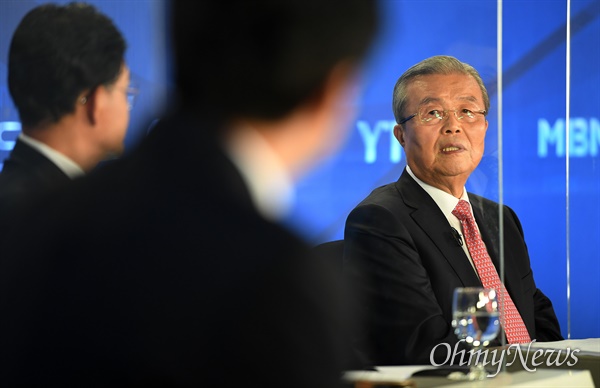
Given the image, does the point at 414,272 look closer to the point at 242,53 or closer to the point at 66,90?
the point at 66,90

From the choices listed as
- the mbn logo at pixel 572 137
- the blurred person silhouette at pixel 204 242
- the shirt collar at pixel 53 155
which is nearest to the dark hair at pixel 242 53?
the blurred person silhouette at pixel 204 242

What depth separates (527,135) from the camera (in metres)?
3.38

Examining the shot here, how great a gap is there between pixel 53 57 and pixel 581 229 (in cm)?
203

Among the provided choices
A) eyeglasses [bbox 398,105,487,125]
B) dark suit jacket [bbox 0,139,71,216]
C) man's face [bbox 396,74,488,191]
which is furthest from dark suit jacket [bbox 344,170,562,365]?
dark suit jacket [bbox 0,139,71,216]

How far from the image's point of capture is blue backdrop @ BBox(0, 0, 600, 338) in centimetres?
320

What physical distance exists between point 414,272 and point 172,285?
219 cm

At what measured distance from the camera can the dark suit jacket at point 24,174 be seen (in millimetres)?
2197

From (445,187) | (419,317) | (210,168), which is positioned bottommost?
(419,317)

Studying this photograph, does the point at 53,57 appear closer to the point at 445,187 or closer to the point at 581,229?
the point at 445,187

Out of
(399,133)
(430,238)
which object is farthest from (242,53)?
(399,133)

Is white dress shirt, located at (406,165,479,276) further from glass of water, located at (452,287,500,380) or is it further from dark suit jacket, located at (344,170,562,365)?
glass of water, located at (452,287,500,380)

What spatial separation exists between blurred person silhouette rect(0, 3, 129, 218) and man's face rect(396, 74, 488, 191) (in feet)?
3.98

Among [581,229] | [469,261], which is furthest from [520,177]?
[469,261]

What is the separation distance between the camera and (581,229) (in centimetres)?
341
